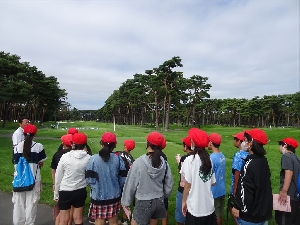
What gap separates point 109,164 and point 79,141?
0.66 m

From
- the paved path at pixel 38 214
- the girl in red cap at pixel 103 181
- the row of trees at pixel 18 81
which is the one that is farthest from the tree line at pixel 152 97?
the girl in red cap at pixel 103 181

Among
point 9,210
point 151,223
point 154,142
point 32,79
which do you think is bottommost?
point 9,210

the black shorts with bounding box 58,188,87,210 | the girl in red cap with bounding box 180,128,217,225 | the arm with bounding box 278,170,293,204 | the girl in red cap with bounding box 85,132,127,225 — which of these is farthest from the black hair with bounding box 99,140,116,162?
the arm with bounding box 278,170,293,204

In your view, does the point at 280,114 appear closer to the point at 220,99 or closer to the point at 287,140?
the point at 220,99

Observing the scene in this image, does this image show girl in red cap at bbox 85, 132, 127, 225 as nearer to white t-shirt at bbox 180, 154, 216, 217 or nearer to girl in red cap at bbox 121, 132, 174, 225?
girl in red cap at bbox 121, 132, 174, 225

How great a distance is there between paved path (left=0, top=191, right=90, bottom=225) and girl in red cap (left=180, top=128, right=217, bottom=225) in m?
2.79

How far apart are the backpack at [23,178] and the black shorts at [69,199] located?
837 millimetres

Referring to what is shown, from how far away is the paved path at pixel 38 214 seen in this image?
16.9 ft

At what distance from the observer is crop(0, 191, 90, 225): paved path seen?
516cm

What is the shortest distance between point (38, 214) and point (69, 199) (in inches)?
82.9

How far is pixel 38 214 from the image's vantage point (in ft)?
18.3

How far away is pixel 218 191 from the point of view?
15.0 feet

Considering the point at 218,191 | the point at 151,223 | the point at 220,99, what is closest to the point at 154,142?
the point at 151,223

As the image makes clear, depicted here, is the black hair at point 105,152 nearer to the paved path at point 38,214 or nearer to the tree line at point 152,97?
the paved path at point 38,214
